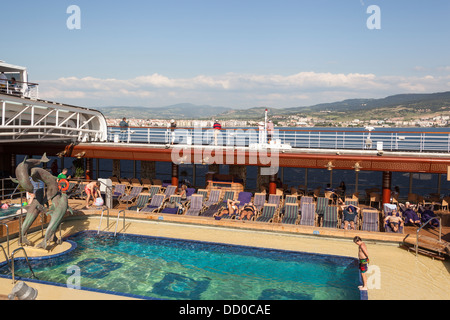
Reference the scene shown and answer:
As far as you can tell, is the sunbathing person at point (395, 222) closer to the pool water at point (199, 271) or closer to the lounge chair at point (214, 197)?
the pool water at point (199, 271)

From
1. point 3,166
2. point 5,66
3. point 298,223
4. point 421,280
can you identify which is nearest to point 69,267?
point 298,223

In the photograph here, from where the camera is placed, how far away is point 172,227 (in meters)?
13.2

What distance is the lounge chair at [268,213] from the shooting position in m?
13.1

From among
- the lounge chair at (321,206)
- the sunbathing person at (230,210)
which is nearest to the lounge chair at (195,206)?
the sunbathing person at (230,210)

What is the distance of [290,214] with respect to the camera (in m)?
13.4

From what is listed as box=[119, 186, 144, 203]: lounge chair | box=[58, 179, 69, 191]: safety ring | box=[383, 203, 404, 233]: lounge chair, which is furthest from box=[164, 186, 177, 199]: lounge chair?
box=[383, 203, 404, 233]: lounge chair

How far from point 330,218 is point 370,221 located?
52.5 inches

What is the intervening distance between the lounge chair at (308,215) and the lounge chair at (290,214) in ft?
1.01

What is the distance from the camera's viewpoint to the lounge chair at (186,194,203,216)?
46.0 feet

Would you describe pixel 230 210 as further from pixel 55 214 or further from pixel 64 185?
pixel 64 185

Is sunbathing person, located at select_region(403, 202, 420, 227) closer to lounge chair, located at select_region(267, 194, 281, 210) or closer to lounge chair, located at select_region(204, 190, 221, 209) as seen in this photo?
lounge chair, located at select_region(267, 194, 281, 210)

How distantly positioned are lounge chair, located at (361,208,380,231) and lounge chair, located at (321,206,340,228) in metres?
0.87

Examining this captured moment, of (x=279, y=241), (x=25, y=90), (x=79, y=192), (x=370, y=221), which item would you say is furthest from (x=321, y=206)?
(x=25, y=90)
